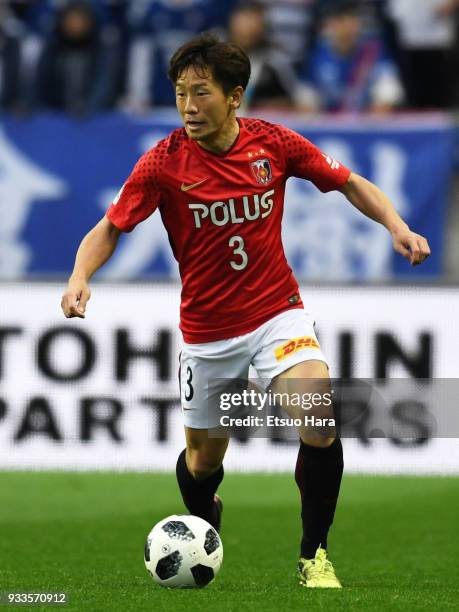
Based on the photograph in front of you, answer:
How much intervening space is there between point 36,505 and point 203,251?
405 cm

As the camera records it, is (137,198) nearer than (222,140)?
Yes

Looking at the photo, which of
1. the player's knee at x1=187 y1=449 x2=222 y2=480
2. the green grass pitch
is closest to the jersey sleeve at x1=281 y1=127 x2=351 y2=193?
the player's knee at x1=187 y1=449 x2=222 y2=480

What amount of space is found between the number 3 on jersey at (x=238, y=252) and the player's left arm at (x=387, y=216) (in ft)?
1.75

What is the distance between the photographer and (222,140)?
624 centimetres

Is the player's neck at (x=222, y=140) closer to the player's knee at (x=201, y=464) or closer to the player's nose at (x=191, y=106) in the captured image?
the player's nose at (x=191, y=106)

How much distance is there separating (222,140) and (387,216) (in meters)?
0.77

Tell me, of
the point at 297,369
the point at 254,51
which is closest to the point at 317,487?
the point at 297,369

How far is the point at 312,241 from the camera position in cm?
1286

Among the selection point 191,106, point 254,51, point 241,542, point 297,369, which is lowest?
point 241,542

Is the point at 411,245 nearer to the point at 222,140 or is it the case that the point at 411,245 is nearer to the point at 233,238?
the point at 233,238

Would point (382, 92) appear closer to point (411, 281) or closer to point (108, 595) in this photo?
point (411, 281)

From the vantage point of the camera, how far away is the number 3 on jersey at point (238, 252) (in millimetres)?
6188

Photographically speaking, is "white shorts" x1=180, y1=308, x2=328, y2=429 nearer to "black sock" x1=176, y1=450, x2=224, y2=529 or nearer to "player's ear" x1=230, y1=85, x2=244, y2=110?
"black sock" x1=176, y1=450, x2=224, y2=529

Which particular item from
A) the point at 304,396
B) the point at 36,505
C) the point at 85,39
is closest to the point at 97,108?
the point at 85,39
